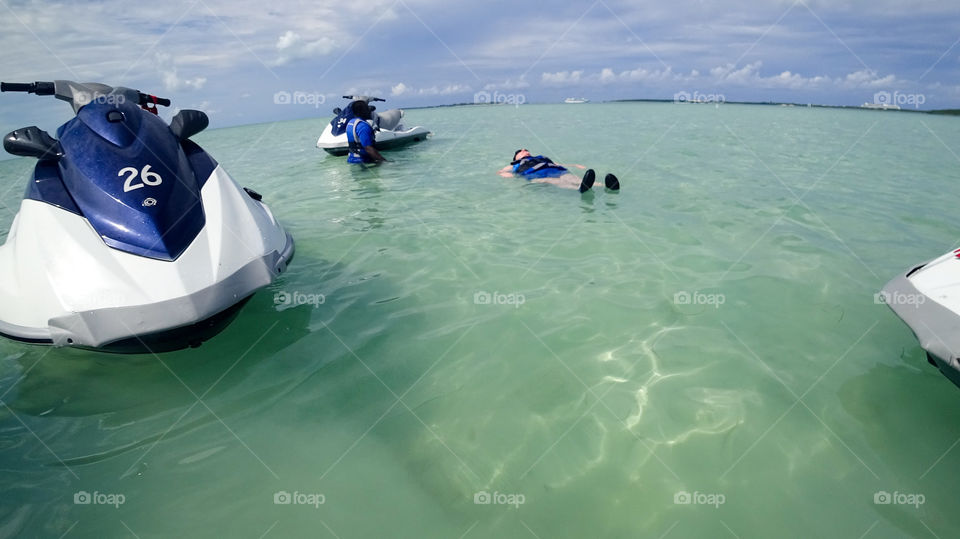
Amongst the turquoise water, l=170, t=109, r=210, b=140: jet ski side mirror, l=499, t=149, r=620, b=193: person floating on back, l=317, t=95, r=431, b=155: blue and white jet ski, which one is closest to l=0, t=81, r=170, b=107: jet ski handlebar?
l=170, t=109, r=210, b=140: jet ski side mirror

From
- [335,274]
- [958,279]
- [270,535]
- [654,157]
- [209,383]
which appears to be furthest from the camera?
[654,157]

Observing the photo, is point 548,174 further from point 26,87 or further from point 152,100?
point 26,87

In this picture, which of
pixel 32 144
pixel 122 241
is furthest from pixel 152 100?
pixel 122 241

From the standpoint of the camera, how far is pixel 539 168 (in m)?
9.69

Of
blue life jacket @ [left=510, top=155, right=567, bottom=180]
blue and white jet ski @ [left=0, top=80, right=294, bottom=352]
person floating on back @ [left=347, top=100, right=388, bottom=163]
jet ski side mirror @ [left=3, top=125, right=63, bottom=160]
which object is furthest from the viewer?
person floating on back @ [left=347, top=100, right=388, bottom=163]

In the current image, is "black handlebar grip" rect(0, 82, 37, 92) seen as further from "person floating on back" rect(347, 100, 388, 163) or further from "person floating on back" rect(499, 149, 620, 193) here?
"person floating on back" rect(347, 100, 388, 163)

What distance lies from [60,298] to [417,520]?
2.64 meters

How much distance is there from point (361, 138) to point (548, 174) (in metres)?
5.53

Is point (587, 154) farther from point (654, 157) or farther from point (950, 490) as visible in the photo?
point (950, 490)

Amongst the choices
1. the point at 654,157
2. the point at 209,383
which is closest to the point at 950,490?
the point at 209,383

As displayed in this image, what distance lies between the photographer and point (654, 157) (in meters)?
13.7

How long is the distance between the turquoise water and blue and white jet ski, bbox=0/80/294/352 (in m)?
0.62

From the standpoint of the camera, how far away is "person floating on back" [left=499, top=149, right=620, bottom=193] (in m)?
8.70

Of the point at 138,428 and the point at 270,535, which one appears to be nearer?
the point at 270,535
